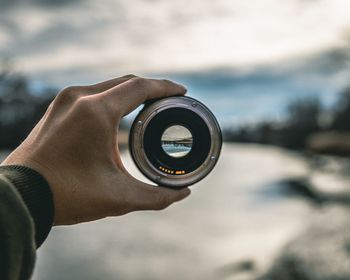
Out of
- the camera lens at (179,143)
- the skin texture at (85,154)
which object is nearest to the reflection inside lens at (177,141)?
the camera lens at (179,143)

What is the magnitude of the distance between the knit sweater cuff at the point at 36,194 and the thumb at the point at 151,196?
0.78 feet

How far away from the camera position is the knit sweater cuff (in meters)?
1.11

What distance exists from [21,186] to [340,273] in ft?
41.0

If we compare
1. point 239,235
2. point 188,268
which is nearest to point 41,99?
point 239,235

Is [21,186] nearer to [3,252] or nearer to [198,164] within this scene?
[3,252]

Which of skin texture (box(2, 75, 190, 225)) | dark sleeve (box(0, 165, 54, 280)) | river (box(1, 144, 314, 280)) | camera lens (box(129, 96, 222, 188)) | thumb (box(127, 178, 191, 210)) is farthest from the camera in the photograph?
river (box(1, 144, 314, 280))

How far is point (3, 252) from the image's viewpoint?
0.95 meters

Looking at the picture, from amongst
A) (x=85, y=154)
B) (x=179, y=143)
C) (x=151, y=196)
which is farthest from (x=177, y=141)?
(x=85, y=154)

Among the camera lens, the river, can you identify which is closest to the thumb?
the camera lens

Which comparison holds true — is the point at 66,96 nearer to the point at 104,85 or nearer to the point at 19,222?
the point at 104,85

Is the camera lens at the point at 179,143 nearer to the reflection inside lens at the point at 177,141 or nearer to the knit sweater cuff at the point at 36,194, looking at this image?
the reflection inside lens at the point at 177,141

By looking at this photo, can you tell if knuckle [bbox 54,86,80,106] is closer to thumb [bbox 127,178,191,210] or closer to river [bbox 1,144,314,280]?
thumb [bbox 127,178,191,210]

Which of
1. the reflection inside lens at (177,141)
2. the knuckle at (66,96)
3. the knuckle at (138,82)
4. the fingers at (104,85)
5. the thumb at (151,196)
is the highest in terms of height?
the knuckle at (138,82)

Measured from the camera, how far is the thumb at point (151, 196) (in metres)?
1.39
